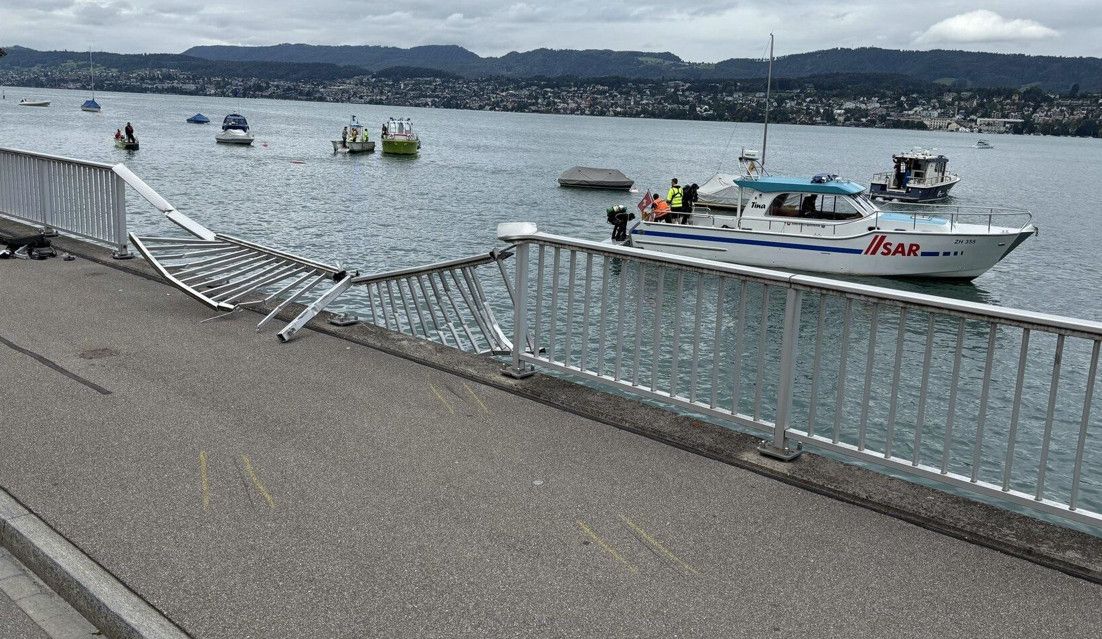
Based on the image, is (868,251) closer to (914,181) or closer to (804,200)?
(804,200)

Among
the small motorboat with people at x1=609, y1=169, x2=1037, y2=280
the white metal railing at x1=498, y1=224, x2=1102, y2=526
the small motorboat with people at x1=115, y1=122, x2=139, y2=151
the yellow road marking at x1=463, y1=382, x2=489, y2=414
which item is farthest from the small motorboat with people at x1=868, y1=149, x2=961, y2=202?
the yellow road marking at x1=463, y1=382, x2=489, y2=414

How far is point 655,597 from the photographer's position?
3.95m

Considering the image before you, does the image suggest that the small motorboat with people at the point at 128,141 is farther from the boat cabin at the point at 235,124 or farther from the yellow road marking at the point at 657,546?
the yellow road marking at the point at 657,546

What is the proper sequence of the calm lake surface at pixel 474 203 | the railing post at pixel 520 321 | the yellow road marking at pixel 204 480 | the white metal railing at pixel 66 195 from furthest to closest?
the calm lake surface at pixel 474 203
the white metal railing at pixel 66 195
the railing post at pixel 520 321
the yellow road marking at pixel 204 480

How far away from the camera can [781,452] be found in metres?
5.50

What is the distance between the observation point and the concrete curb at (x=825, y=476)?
4.47 metres

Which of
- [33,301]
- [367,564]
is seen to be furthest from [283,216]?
[367,564]

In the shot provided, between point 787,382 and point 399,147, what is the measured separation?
8496 cm

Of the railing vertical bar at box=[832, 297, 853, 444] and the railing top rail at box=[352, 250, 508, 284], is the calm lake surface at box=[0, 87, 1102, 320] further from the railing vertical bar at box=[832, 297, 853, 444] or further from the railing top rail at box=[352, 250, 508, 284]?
the railing vertical bar at box=[832, 297, 853, 444]

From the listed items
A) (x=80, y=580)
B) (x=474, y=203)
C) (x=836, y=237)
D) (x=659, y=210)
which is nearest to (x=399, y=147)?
(x=474, y=203)

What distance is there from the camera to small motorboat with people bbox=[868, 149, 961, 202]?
214 ft

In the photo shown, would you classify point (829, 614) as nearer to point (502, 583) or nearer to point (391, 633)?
point (502, 583)

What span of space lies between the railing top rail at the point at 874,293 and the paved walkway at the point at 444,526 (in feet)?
3.35

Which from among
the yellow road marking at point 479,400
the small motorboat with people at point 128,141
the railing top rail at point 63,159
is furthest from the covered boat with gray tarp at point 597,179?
the yellow road marking at point 479,400
